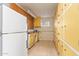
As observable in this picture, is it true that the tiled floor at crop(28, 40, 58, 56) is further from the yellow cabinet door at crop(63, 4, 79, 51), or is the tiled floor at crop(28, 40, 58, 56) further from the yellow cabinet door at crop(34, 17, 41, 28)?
the yellow cabinet door at crop(34, 17, 41, 28)

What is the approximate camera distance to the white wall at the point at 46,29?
1198cm

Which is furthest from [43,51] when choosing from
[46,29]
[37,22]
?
[37,22]

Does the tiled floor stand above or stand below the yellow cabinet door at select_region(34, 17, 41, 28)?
below

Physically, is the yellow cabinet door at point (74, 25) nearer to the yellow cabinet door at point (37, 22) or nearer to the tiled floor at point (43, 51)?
the tiled floor at point (43, 51)

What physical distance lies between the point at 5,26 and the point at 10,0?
1.43 ft

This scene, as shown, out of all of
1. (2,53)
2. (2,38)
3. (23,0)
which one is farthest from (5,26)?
(23,0)

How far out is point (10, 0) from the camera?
→ 4.97ft

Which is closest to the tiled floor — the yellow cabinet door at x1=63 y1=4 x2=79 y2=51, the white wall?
the yellow cabinet door at x1=63 y1=4 x2=79 y2=51

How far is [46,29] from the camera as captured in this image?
12070 millimetres

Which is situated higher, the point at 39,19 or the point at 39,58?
the point at 39,19

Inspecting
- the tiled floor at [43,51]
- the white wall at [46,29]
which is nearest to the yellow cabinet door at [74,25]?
the tiled floor at [43,51]

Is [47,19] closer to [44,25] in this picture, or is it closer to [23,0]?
[44,25]

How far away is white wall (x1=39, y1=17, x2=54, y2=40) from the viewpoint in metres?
12.0

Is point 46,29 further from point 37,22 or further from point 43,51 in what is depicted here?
point 43,51
